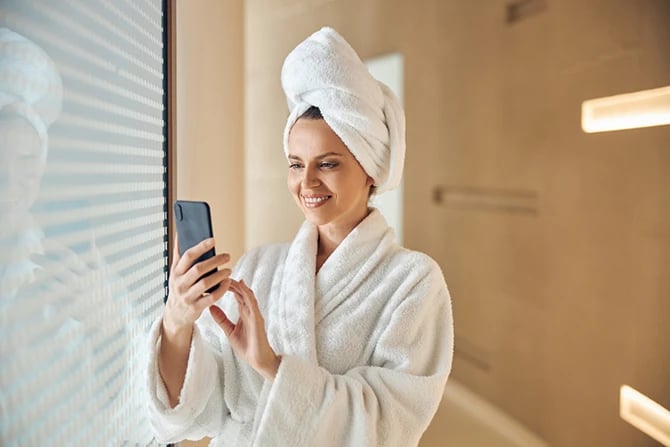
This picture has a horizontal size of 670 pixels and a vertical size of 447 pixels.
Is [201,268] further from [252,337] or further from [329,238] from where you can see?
[329,238]

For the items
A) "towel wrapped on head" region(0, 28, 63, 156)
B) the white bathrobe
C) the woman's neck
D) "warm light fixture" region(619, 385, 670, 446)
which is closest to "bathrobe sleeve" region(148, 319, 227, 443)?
the white bathrobe

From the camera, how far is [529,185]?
60.3 inches

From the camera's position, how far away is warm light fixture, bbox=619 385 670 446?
47.6 inches

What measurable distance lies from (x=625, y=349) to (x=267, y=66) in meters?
1.38

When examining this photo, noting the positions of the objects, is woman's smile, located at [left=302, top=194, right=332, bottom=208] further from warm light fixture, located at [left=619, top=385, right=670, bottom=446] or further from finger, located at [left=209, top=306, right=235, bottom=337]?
warm light fixture, located at [left=619, top=385, right=670, bottom=446]

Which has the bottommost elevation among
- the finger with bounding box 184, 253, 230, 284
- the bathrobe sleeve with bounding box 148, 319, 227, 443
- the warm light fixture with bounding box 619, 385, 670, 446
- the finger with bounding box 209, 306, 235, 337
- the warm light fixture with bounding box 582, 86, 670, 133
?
the warm light fixture with bounding box 619, 385, 670, 446

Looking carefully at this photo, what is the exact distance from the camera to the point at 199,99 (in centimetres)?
145

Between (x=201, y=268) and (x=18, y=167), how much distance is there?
9.7 inches

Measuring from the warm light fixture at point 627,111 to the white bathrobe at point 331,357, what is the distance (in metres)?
0.63

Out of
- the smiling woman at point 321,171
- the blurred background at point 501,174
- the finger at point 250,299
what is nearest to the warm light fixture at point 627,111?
the blurred background at point 501,174

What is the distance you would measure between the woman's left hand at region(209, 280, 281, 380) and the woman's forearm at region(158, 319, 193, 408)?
9 cm

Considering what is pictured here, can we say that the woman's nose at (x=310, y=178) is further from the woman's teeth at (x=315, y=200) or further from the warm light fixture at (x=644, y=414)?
the warm light fixture at (x=644, y=414)

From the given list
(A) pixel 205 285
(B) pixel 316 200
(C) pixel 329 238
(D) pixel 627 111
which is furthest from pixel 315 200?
(D) pixel 627 111

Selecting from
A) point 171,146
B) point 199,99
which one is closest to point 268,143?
point 199,99
